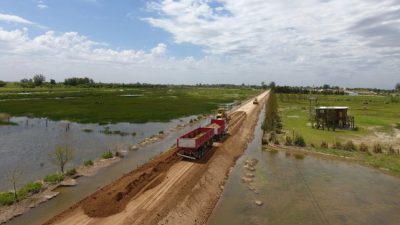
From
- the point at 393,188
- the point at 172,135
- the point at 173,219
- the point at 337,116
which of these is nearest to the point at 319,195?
the point at 393,188

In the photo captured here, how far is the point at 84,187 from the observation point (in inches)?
806

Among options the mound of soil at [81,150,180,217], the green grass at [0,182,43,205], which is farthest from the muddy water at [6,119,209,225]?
the mound of soil at [81,150,180,217]

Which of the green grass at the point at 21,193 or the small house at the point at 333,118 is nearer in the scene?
the green grass at the point at 21,193

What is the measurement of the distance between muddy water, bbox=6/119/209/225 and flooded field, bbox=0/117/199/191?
3118mm

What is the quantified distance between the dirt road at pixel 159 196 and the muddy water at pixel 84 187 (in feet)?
3.75

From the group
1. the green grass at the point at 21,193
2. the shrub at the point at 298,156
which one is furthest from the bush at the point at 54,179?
the shrub at the point at 298,156

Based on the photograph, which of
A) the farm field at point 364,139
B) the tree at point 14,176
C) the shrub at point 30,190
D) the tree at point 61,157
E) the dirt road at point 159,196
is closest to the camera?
the dirt road at point 159,196

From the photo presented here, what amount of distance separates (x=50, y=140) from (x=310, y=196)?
89.7ft

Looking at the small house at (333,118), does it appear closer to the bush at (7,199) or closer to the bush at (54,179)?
the bush at (54,179)

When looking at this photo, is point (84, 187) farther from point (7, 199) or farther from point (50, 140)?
point (50, 140)

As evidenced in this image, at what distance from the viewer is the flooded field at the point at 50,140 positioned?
83.8 ft

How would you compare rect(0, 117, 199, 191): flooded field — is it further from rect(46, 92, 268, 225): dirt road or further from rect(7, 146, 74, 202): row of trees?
rect(46, 92, 268, 225): dirt road

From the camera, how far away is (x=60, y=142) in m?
35.1

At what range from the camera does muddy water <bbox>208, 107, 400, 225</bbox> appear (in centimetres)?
1745
